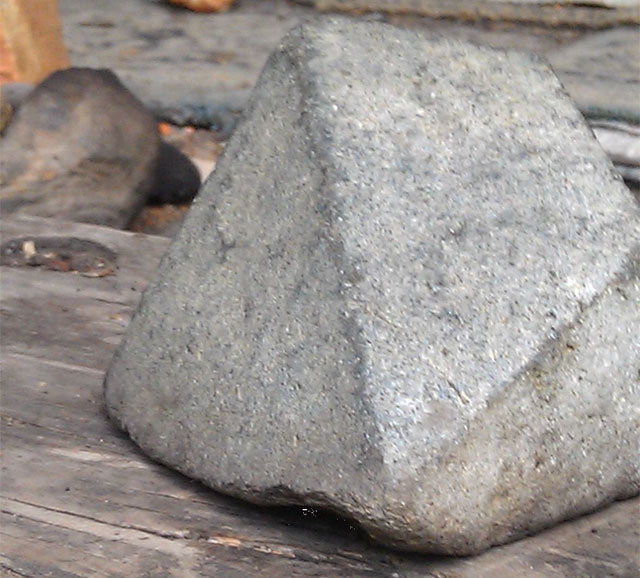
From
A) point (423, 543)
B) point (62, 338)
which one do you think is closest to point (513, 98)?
point (423, 543)

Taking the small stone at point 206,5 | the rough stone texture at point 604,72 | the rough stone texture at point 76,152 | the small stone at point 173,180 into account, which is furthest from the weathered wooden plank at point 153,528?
the small stone at point 206,5

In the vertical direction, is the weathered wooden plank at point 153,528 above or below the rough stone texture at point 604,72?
above

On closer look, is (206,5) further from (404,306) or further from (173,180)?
(404,306)

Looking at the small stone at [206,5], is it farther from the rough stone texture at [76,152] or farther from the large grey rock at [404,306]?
the large grey rock at [404,306]

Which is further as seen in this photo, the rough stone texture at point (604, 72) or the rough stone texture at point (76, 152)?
the rough stone texture at point (604, 72)

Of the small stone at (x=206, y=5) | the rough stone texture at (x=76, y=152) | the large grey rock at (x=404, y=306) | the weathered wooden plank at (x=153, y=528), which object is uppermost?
the large grey rock at (x=404, y=306)

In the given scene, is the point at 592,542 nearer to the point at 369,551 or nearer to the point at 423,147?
the point at 369,551
